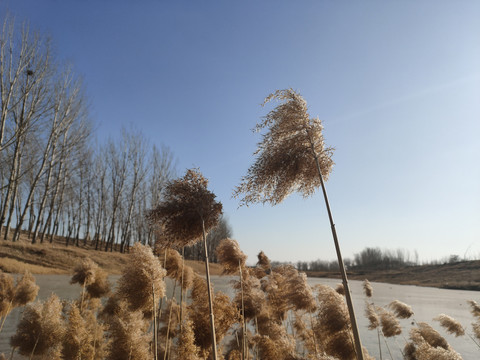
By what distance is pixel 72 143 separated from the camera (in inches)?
814

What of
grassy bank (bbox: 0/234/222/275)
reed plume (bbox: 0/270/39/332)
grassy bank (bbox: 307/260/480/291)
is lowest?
grassy bank (bbox: 307/260/480/291)

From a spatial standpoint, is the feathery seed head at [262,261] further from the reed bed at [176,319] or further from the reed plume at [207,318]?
the reed plume at [207,318]

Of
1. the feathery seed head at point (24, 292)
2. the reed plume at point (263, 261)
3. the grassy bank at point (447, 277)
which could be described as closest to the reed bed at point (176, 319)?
the feathery seed head at point (24, 292)

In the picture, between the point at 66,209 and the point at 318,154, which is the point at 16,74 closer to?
the point at 318,154

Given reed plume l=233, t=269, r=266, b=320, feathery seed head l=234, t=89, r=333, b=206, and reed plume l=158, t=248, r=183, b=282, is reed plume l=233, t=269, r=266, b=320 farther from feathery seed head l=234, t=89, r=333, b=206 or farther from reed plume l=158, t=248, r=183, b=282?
feathery seed head l=234, t=89, r=333, b=206

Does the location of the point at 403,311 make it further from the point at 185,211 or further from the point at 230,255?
the point at 185,211

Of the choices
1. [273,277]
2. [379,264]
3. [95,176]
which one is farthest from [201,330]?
[379,264]

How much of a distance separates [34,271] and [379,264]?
87899 millimetres

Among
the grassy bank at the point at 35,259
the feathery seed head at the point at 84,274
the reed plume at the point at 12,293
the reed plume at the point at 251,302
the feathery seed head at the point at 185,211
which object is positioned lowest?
the reed plume at the point at 251,302

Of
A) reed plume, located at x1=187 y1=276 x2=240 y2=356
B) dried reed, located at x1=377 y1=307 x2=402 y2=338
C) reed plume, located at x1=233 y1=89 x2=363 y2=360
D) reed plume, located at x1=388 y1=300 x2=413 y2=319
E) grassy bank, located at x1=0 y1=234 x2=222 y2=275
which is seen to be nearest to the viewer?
reed plume, located at x1=233 y1=89 x2=363 y2=360

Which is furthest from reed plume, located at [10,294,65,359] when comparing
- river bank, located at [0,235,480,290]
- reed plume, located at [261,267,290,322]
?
reed plume, located at [261,267,290,322]

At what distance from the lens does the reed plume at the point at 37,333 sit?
12.5 feet

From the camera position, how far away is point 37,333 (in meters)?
3.80

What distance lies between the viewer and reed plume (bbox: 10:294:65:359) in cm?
380
